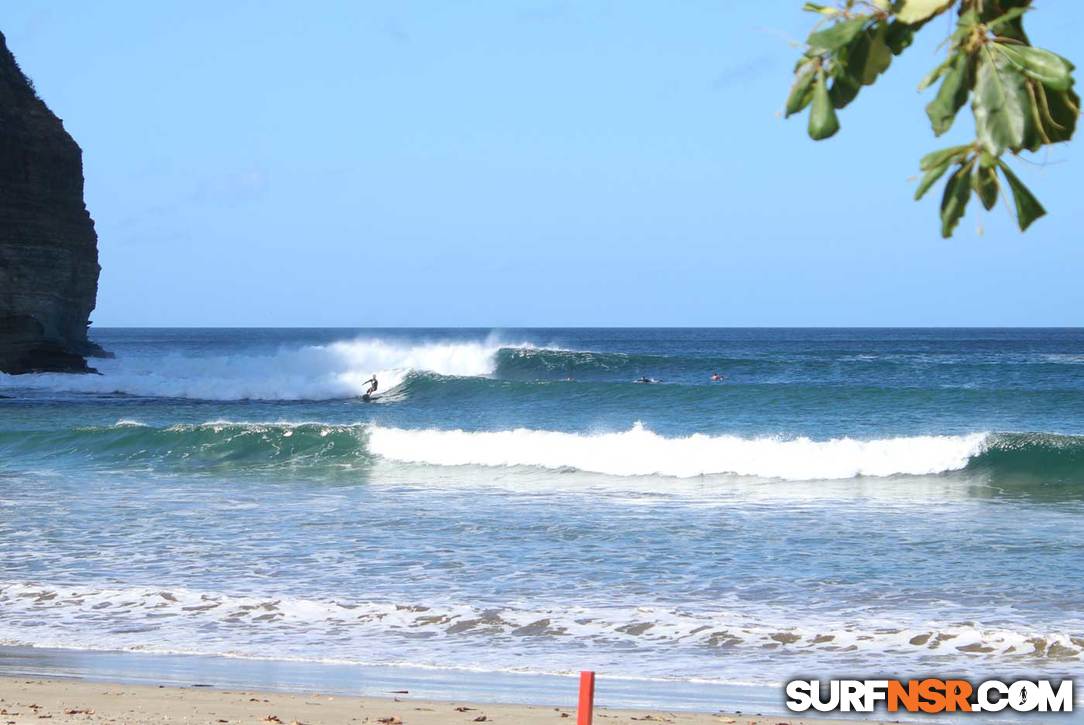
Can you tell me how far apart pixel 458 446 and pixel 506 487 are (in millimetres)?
4867

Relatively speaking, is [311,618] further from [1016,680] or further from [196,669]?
[1016,680]

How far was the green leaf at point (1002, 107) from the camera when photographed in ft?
6.98

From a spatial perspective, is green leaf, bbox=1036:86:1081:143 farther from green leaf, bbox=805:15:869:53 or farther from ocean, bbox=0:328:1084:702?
ocean, bbox=0:328:1084:702

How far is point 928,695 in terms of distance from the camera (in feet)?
21.2

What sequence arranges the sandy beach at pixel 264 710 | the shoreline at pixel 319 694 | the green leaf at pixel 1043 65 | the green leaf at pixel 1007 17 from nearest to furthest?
the green leaf at pixel 1043 65 < the green leaf at pixel 1007 17 < the sandy beach at pixel 264 710 < the shoreline at pixel 319 694

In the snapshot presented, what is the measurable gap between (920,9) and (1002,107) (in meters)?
0.27

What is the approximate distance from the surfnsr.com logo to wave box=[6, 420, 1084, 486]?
11325 mm

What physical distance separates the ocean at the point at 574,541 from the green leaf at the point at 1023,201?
504 centimetres

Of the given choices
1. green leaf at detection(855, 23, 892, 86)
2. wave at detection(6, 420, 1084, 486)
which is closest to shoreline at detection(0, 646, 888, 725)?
green leaf at detection(855, 23, 892, 86)

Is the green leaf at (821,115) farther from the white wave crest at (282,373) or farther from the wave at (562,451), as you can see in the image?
the white wave crest at (282,373)

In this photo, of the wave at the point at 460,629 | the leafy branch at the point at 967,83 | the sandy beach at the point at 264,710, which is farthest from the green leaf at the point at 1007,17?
the wave at the point at 460,629

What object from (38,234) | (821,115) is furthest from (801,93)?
(38,234)

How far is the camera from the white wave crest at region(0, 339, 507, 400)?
38.2m

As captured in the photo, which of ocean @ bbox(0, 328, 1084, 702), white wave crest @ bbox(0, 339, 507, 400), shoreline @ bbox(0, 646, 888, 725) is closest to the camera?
shoreline @ bbox(0, 646, 888, 725)
